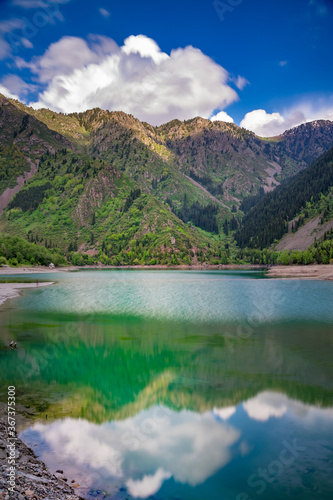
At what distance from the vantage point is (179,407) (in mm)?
16906

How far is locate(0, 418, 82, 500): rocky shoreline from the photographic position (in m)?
8.82

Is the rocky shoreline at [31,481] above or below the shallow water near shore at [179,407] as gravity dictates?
above

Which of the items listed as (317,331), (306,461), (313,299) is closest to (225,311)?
(317,331)

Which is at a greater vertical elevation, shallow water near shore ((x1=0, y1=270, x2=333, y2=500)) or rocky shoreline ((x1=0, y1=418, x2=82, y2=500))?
rocky shoreline ((x1=0, y1=418, x2=82, y2=500))

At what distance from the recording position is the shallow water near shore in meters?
11.2

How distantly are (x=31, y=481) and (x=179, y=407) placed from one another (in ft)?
28.2

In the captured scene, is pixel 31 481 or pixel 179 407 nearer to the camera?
pixel 31 481

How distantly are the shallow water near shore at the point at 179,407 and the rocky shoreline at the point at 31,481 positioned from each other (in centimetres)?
51

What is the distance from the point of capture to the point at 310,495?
10219mm

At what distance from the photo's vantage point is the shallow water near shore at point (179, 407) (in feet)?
36.8

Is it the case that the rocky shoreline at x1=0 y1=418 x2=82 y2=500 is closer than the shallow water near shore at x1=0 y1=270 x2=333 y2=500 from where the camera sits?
Yes

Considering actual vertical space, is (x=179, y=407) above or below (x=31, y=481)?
below

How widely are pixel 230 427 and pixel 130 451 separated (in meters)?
4.53

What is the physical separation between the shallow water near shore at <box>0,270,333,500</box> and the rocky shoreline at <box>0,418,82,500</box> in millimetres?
508
